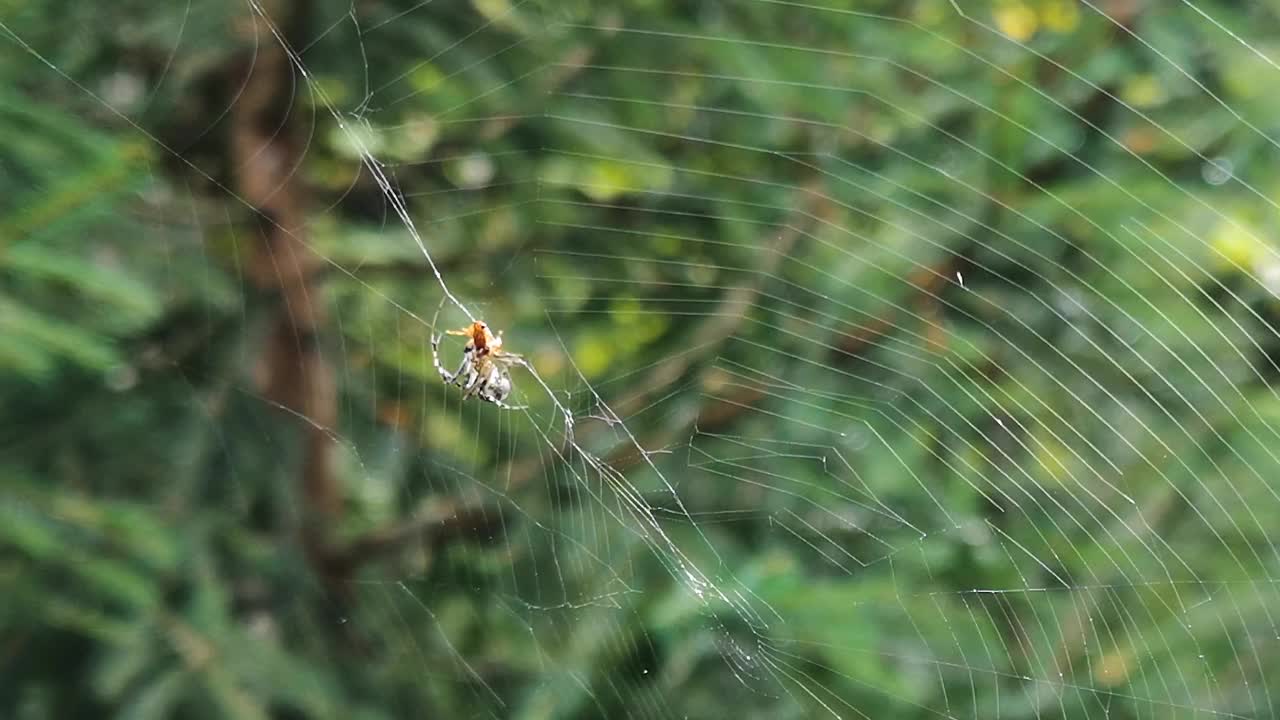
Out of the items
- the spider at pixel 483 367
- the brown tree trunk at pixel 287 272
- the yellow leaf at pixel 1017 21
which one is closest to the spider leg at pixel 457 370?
the spider at pixel 483 367

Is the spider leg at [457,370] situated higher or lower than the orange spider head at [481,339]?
lower

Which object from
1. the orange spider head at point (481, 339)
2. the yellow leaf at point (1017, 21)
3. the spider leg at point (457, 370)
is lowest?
the spider leg at point (457, 370)

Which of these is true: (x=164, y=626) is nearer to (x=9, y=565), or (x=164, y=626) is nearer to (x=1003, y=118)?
(x=9, y=565)

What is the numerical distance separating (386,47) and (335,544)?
1.10 metres

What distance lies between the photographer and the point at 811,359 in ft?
8.05

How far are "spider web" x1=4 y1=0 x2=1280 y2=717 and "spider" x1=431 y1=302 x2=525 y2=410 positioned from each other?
0.10 m

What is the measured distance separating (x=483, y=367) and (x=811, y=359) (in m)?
0.68

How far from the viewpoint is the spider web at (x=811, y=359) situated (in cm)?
221

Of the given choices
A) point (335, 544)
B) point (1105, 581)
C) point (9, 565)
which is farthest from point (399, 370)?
point (1105, 581)

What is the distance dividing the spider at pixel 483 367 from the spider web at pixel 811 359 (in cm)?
10

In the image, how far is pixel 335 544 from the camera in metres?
2.67

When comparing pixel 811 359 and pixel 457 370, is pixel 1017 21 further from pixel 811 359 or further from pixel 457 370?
pixel 457 370

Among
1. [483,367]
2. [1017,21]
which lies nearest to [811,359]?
[483,367]

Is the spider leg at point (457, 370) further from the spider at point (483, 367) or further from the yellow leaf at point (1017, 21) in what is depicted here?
the yellow leaf at point (1017, 21)
